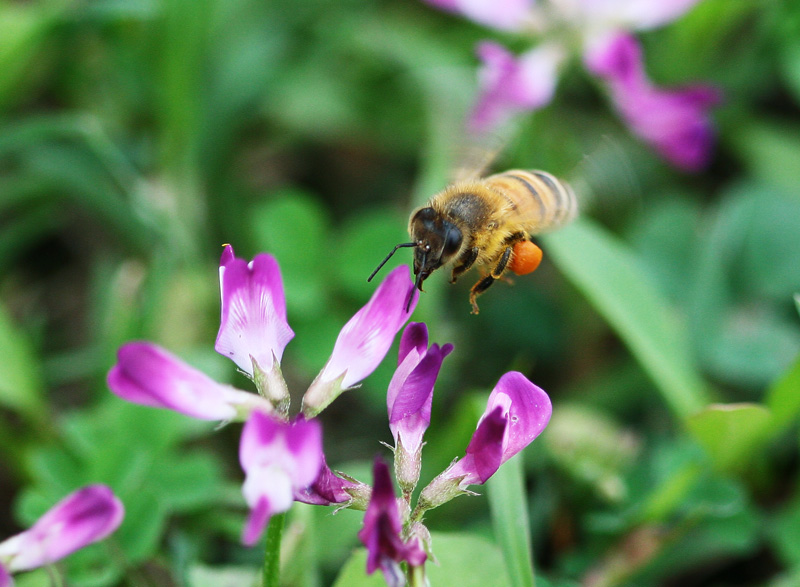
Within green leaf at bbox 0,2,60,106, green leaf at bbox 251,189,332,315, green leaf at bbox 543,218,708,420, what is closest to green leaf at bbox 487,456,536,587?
green leaf at bbox 543,218,708,420

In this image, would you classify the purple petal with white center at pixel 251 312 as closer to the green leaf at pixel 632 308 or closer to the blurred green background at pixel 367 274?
the blurred green background at pixel 367 274

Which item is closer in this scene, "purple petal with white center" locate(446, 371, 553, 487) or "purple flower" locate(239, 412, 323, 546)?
"purple flower" locate(239, 412, 323, 546)

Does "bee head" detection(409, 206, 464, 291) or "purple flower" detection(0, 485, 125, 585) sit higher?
"bee head" detection(409, 206, 464, 291)

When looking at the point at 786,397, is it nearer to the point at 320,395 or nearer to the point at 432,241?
the point at 432,241

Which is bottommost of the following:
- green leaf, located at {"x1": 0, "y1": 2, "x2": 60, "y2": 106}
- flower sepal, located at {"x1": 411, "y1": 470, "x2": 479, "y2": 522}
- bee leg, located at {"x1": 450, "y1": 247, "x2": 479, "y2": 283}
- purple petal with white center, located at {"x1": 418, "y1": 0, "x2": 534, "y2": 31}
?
flower sepal, located at {"x1": 411, "y1": 470, "x2": 479, "y2": 522}

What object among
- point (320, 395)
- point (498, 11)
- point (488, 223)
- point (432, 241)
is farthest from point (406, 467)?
point (498, 11)

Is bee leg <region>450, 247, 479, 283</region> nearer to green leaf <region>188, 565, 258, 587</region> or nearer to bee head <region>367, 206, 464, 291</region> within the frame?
bee head <region>367, 206, 464, 291</region>

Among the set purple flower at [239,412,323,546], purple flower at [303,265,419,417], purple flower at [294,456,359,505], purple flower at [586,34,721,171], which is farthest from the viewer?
purple flower at [586,34,721,171]
